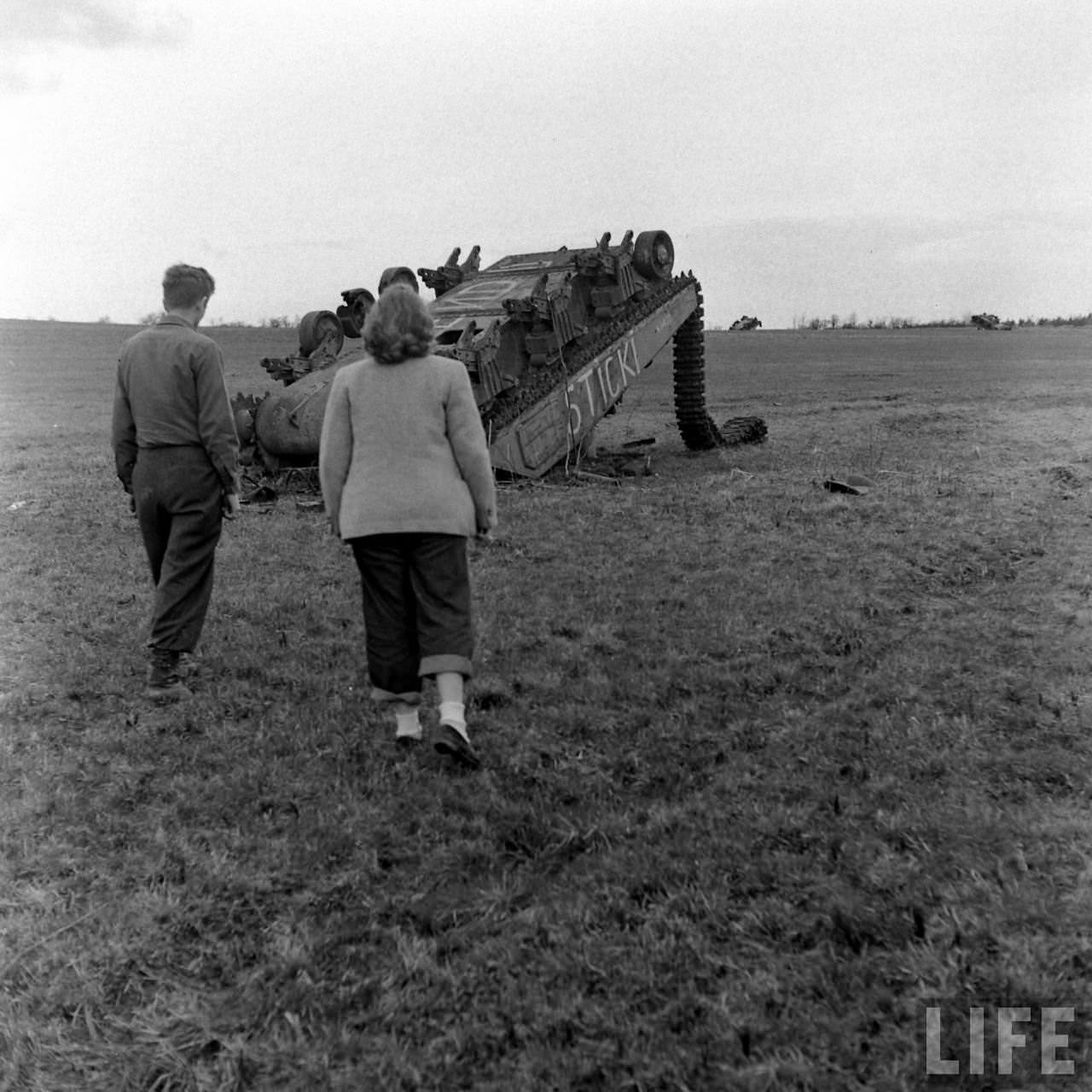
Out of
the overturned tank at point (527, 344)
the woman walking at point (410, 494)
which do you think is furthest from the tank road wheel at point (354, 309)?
the woman walking at point (410, 494)

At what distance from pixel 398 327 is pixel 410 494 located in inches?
29.2

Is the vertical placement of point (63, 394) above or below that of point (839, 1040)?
above

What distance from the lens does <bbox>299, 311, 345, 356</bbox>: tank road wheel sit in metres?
13.6

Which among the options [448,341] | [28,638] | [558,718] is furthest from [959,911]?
[448,341]

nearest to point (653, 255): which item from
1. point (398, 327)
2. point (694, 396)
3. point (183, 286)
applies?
point (694, 396)

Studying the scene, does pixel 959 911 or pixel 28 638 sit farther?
pixel 28 638

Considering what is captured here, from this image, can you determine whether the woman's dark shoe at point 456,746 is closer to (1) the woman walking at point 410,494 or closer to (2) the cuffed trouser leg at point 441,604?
(1) the woman walking at point 410,494

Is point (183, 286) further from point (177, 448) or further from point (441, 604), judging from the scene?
point (441, 604)

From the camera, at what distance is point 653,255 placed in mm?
15820

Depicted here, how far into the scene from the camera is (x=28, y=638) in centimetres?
661

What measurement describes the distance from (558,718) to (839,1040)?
2655 mm

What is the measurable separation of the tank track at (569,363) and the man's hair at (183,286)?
6.96 metres

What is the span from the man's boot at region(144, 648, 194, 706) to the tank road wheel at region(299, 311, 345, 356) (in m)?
8.79

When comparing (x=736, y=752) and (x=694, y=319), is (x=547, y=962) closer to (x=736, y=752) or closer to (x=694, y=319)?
(x=736, y=752)
